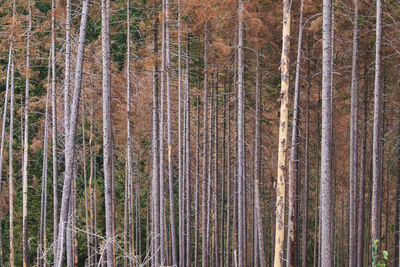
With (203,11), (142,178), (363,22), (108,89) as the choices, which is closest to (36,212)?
(142,178)

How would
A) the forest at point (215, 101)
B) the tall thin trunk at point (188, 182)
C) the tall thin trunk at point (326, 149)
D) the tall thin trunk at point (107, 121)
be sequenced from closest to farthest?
the tall thin trunk at point (326, 149)
the tall thin trunk at point (107, 121)
the forest at point (215, 101)
the tall thin trunk at point (188, 182)

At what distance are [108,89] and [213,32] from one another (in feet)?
28.2

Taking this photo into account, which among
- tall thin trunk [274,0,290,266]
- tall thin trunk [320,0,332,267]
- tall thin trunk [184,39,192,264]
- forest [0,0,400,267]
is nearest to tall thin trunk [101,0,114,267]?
forest [0,0,400,267]

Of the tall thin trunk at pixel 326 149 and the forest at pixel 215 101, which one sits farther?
the forest at pixel 215 101

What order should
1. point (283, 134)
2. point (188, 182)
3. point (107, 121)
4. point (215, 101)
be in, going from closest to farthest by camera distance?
point (107, 121) → point (283, 134) → point (188, 182) → point (215, 101)

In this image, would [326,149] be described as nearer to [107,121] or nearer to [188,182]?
[107,121]

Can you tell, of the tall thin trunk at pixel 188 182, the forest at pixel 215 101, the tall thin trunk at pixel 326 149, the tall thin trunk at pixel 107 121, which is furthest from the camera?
the tall thin trunk at pixel 188 182

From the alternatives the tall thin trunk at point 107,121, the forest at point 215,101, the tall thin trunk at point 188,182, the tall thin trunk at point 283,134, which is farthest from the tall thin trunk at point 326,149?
the tall thin trunk at point 188,182

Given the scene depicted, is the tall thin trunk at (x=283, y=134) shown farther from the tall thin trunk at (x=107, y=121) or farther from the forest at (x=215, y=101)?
the tall thin trunk at (x=107, y=121)

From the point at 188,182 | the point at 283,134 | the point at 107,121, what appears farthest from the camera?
the point at 188,182

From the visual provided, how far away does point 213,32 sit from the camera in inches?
664

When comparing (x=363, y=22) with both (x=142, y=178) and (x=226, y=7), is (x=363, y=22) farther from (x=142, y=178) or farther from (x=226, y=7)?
(x=142, y=178)

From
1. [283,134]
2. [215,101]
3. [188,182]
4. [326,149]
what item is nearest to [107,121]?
[283,134]

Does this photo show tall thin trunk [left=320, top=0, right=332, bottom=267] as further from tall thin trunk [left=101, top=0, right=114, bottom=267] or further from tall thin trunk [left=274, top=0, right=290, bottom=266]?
tall thin trunk [left=101, top=0, right=114, bottom=267]
